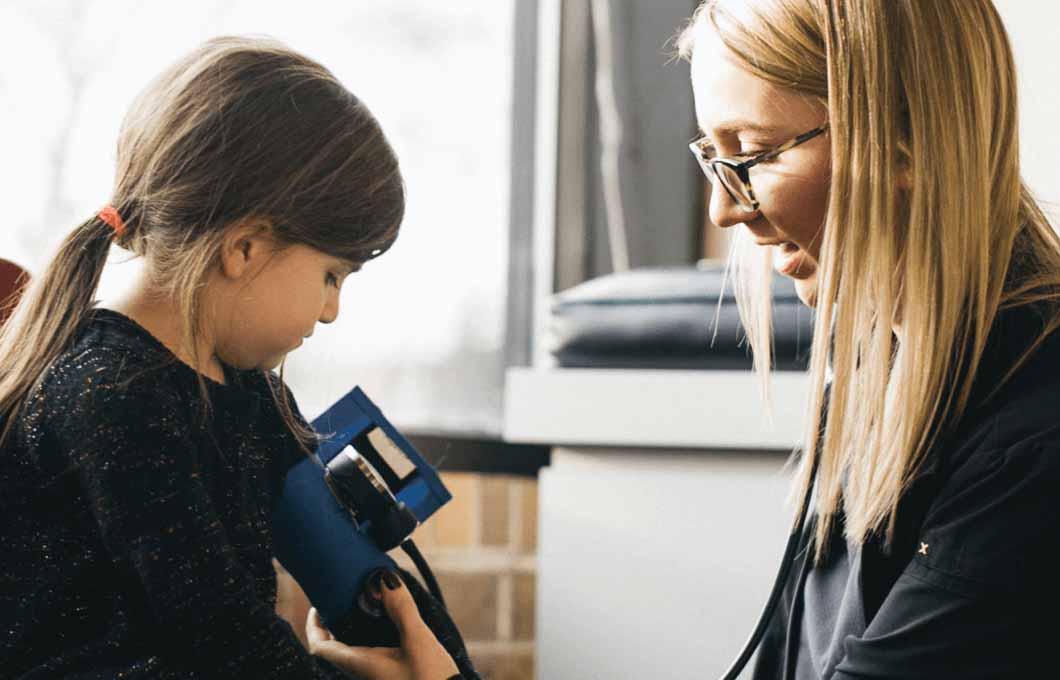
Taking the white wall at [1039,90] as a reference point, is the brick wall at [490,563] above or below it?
below

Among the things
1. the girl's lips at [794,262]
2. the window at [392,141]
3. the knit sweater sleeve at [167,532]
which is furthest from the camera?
the window at [392,141]

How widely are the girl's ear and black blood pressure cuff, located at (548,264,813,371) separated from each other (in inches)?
21.8

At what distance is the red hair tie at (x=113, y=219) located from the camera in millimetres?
1006

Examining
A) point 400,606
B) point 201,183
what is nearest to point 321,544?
point 400,606

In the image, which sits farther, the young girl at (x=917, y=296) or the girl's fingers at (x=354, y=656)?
the girl's fingers at (x=354, y=656)

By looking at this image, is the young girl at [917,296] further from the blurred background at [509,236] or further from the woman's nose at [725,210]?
the blurred background at [509,236]

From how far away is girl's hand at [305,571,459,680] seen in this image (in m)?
1.04

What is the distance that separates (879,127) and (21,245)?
4.40 feet

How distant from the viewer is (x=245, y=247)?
103cm

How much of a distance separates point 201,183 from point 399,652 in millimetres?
465

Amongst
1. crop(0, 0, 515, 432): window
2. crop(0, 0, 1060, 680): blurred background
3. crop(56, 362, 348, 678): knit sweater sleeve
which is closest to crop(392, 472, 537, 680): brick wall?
crop(0, 0, 1060, 680): blurred background

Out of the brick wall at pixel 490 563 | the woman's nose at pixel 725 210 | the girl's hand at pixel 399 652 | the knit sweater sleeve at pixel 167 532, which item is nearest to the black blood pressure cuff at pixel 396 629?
the girl's hand at pixel 399 652

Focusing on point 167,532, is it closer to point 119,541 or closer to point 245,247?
point 119,541

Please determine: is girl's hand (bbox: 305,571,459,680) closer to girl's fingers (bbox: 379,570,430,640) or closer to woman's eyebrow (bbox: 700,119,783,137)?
girl's fingers (bbox: 379,570,430,640)
